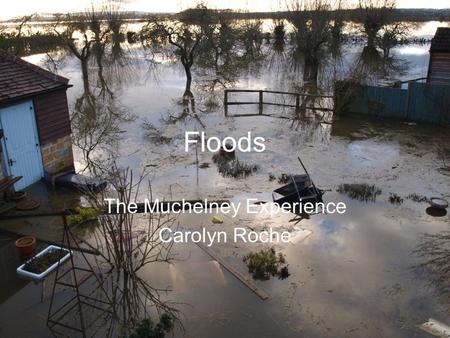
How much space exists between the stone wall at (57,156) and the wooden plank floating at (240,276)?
6499 millimetres

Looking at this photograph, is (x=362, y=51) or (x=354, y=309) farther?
(x=362, y=51)

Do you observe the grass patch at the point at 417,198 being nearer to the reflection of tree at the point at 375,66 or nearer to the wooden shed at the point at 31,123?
the wooden shed at the point at 31,123

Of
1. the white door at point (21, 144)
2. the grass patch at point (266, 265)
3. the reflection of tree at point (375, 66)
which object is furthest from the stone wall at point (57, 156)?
the reflection of tree at point (375, 66)

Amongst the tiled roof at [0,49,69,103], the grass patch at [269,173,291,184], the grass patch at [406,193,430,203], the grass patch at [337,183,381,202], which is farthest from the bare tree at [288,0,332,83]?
the tiled roof at [0,49,69,103]

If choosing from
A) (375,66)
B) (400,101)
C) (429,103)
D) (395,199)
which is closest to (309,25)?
(375,66)

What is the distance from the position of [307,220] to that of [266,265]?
266 cm

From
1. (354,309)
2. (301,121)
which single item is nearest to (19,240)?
(354,309)

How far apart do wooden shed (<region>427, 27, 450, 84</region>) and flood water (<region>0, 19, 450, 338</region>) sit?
4712 millimetres

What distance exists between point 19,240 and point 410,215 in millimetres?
9806

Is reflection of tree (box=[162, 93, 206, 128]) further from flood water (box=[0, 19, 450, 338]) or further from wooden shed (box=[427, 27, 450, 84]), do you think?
wooden shed (box=[427, 27, 450, 84])

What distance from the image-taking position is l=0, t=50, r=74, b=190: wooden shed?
12602 mm

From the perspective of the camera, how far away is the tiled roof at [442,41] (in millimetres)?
22447

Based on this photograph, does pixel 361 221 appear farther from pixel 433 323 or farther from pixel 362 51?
pixel 362 51

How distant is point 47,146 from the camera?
14.0 m
